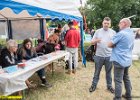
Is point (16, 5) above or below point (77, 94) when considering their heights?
above

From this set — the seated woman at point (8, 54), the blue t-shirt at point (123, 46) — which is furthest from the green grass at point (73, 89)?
the blue t-shirt at point (123, 46)

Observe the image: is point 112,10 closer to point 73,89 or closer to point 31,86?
point 73,89

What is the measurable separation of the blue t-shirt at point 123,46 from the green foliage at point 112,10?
34.9 ft

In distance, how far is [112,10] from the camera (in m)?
16.9

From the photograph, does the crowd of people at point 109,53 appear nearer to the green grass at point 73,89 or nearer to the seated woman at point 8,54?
the seated woman at point 8,54

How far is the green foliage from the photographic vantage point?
665 inches

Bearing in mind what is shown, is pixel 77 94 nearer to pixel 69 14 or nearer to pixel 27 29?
pixel 69 14

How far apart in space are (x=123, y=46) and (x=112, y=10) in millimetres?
10940

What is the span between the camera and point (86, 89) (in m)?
7.86

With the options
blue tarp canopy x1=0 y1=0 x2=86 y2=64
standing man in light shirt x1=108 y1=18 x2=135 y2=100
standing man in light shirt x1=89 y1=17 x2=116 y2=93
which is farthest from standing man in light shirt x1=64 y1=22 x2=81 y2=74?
standing man in light shirt x1=108 y1=18 x2=135 y2=100

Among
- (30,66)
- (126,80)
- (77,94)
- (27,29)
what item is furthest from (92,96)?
(27,29)

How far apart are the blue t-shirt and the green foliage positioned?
10646 mm

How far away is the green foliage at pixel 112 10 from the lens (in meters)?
16.9

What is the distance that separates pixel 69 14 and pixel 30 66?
10.3ft
